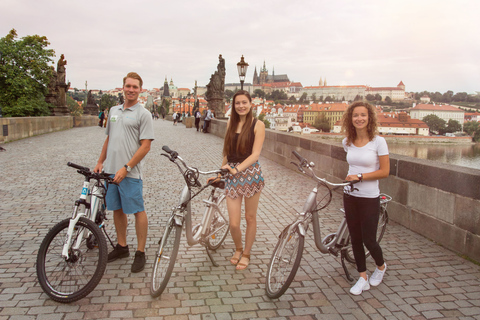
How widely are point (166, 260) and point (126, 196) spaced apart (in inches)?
31.1

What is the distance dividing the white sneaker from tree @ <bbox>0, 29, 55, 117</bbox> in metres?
39.0

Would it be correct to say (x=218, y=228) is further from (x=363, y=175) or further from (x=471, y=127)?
(x=471, y=127)

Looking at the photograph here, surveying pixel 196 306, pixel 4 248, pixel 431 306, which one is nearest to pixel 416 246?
pixel 431 306

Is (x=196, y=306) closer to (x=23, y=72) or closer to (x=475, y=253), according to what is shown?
Result: (x=475, y=253)

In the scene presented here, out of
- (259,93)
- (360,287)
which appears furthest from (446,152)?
(259,93)

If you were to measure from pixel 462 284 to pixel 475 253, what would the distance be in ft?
2.27

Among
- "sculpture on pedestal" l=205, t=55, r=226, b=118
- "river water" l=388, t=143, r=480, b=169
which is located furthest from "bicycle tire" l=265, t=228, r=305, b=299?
"sculpture on pedestal" l=205, t=55, r=226, b=118

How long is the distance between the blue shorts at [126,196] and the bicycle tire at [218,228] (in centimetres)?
74

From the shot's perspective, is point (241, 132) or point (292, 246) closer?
point (292, 246)

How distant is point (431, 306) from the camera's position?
3238 millimetres

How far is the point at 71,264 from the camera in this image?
10.9ft

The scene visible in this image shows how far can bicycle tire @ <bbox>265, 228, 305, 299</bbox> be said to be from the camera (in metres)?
3.20

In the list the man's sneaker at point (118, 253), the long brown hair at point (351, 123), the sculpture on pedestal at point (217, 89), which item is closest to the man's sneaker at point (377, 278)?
the long brown hair at point (351, 123)

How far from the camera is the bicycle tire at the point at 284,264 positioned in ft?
10.5
